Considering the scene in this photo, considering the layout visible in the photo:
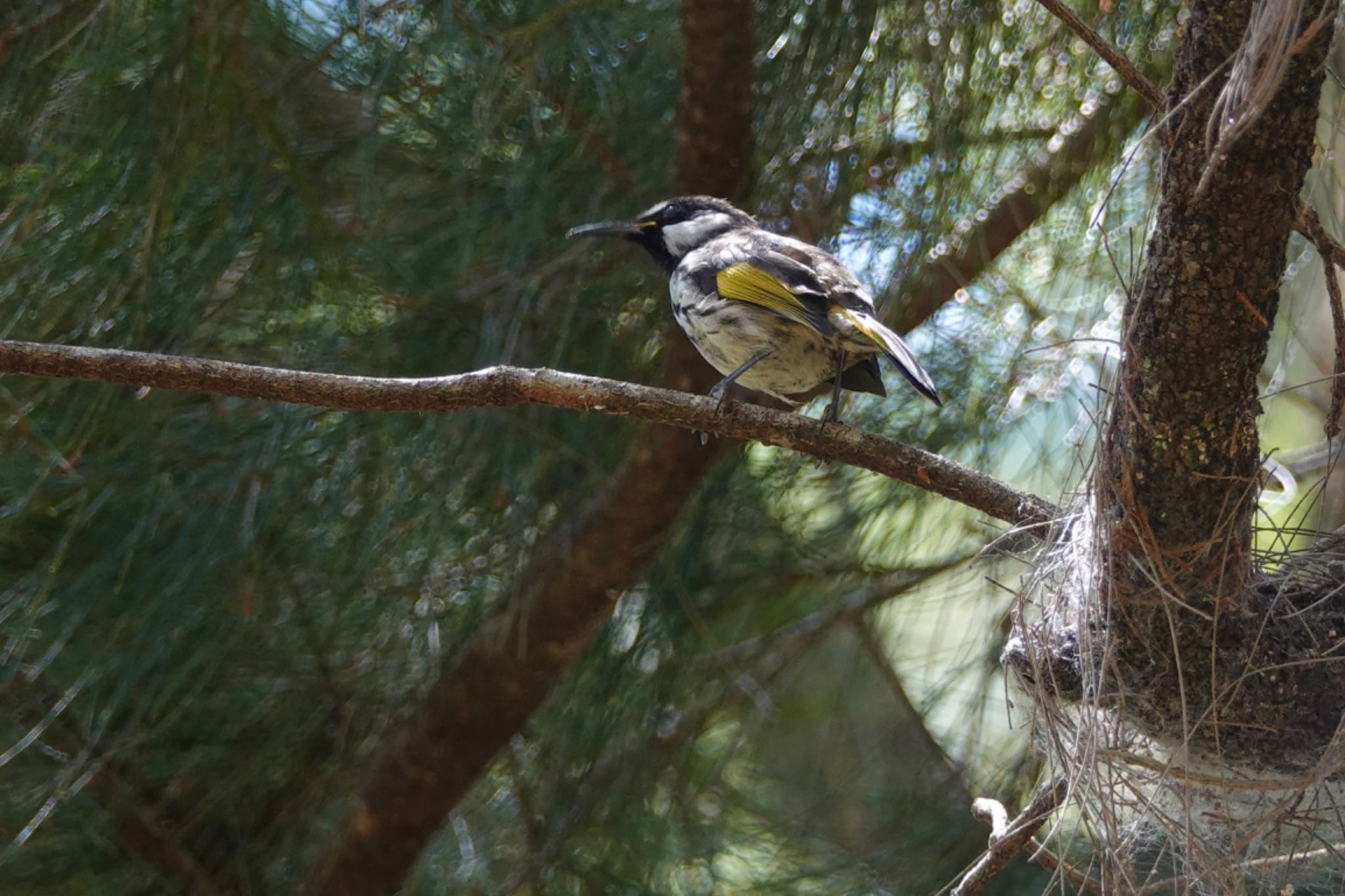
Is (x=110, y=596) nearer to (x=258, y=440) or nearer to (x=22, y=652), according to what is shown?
(x=22, y=652)

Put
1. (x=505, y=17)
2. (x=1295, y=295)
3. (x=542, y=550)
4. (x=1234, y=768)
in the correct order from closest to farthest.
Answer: (x=1234, y=768) < (x=505, y=17) < (x=542, y=550) < (x=1295, y=295)

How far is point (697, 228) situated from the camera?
6.66 feet

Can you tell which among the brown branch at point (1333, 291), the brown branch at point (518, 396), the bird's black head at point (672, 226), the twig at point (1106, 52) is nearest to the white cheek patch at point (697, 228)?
the bird's black head at point (672, 226)

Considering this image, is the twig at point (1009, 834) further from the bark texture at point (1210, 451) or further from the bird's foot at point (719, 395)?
the bird's foot at point (719, 395)

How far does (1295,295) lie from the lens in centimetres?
234

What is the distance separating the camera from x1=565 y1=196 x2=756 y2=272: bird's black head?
78.5 inches

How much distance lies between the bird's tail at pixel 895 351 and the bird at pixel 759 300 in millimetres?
11

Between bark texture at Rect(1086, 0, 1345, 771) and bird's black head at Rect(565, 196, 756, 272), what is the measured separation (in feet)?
3.01

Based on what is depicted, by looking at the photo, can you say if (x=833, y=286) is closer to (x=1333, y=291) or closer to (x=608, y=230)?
(x=608, y=230)

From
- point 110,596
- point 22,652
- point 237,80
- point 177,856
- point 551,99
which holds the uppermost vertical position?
point 551,99

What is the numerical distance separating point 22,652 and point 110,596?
13 centimetres

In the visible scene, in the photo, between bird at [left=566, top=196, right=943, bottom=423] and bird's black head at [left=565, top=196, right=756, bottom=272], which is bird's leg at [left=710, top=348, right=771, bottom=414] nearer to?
bird at [left=566, top=196, right=943, bottom=423]

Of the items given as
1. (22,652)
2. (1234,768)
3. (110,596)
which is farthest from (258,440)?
(1234,768)

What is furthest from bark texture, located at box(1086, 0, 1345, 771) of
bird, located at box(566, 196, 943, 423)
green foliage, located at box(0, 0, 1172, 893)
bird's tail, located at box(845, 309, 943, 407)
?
green foliage, located at box(0, 0, 1172, 893)
